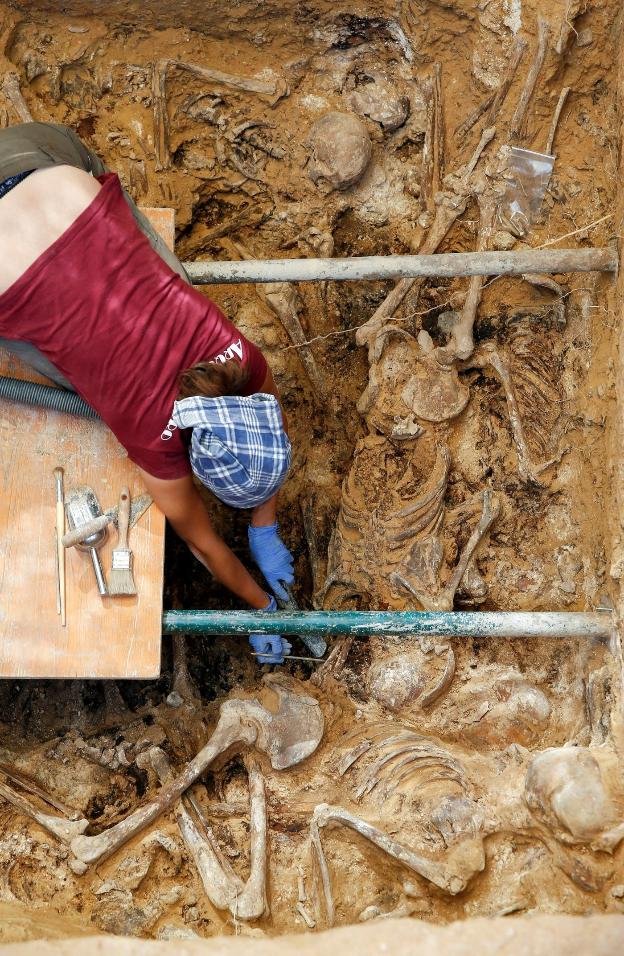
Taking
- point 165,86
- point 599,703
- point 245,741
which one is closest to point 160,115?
point 165,86

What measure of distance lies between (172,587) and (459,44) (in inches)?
99.2

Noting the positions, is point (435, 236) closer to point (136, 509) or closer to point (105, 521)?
point (136, 509)

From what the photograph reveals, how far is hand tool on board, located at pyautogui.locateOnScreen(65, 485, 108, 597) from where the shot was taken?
253cm

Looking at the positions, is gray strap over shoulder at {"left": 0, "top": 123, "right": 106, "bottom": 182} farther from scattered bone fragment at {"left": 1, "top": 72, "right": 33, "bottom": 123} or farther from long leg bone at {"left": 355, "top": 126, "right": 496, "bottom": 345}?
long leg bone at {"left": 355, "top": 126, "right": 496, "bottom": 345}

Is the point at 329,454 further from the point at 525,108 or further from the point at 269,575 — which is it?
the point at 525,108

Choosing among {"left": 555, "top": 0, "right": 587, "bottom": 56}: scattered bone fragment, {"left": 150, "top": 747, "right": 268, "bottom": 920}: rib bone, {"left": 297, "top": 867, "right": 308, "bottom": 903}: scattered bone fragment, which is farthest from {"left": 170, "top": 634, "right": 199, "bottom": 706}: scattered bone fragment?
{"left": 555, "top": 0, "right": 587, "bottom": 56}: scattered bone fragment

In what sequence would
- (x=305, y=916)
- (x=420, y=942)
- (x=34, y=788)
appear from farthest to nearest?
(x=34, y=788) → (x=305, y=916) → (x=420, y=942)

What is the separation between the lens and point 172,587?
342 cm

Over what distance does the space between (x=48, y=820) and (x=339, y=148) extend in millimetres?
2768

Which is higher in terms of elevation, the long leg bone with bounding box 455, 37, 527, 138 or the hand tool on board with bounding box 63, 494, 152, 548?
the long leg bone with bounding box 455, 37, 527, 138

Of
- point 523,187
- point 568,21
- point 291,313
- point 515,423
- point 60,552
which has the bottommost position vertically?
point 60,552

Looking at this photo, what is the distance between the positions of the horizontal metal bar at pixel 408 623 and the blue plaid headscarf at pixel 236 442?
1.44ft

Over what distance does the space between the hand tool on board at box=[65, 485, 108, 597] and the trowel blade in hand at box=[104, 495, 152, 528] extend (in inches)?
1.6

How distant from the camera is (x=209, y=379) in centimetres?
220
